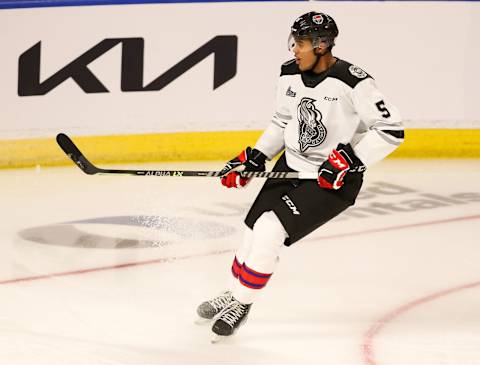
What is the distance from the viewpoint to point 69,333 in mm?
3734

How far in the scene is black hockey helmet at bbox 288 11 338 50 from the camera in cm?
361

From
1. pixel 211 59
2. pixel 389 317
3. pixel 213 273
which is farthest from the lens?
pixel 211 59

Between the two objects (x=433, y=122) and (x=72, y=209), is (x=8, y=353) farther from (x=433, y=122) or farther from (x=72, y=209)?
(x=433, y=122)

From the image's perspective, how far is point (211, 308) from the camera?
3.88 meters

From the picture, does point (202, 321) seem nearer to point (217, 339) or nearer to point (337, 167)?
point (217, 339)

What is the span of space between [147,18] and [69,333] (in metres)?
2.73

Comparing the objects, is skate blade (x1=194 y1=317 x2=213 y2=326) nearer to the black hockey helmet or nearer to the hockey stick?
the hockey stick

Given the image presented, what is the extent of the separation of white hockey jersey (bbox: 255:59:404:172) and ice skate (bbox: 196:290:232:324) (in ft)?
1.74

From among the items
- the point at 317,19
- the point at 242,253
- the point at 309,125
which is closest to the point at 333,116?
the point at 309,125

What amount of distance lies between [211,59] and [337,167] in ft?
9.03

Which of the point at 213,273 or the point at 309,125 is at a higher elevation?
the point at 309,125

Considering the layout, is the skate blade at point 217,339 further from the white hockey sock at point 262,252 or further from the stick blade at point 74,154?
the stick blade at point 74,154

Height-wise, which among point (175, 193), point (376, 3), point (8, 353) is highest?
point (376, 3)

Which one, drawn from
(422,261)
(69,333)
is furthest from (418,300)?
(69,333)
